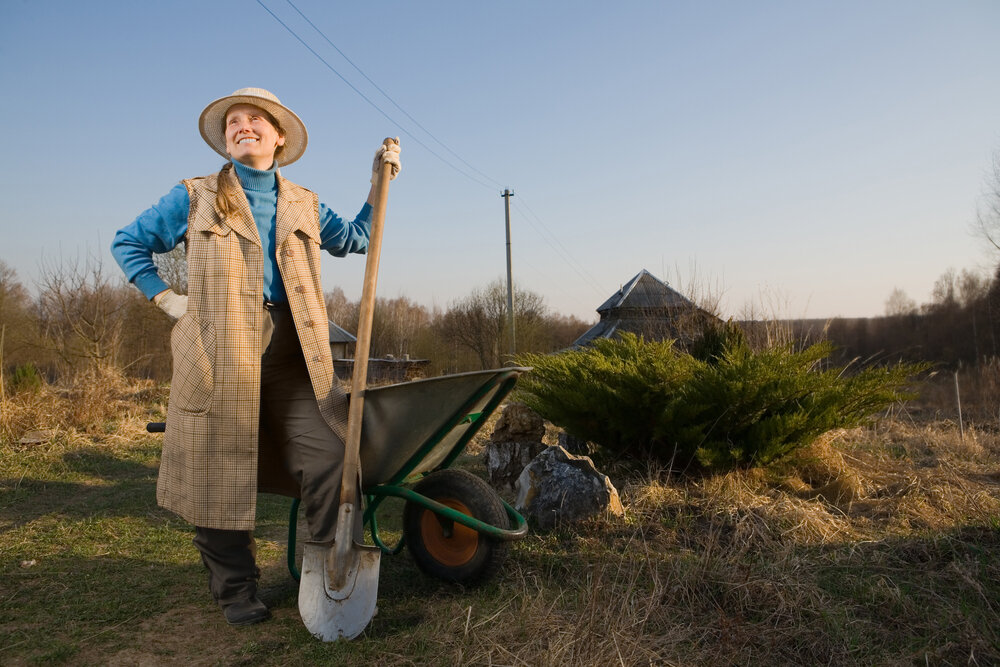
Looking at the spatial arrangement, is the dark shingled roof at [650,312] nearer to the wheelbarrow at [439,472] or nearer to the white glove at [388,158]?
the wheelbarrow at [439,472]

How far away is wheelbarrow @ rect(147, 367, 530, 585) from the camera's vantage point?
2242 millimetres

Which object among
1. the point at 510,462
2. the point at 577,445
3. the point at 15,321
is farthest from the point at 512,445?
the point at 15,321

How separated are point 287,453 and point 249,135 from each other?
1163 millimetres

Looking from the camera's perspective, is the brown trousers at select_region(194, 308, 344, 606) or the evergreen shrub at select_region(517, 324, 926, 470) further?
the evergreen shrub at select_region(517, 324, 926, 470)

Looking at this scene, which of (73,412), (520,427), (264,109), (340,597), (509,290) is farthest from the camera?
(509,290)

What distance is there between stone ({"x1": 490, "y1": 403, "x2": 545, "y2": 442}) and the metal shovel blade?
2.59 m

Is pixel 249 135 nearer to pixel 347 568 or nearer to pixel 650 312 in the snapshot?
pixel 347 568

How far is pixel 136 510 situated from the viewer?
4.17 m

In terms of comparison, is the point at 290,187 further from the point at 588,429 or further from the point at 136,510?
the point at 136,510

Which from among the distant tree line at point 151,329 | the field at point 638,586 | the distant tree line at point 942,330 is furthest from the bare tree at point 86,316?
the distant tree line at point 942,330

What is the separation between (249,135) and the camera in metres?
2.46

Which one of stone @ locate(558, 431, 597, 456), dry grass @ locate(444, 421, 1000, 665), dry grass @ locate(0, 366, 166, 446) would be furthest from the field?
dry grass @ locate(0, 366, 166, 446)

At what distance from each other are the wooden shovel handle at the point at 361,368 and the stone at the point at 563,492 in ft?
4.62

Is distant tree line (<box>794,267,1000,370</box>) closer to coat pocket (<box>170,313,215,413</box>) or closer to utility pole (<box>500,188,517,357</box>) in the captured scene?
utility pole (<box>500,188,517,357</box>)
